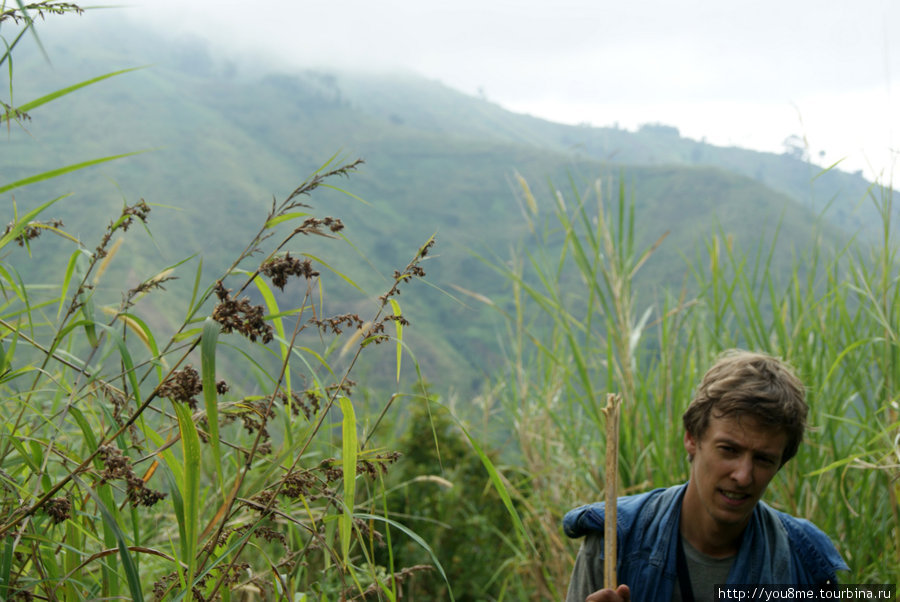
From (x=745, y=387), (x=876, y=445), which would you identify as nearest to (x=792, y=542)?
(x=745, y=387)

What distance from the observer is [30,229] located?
1143mm

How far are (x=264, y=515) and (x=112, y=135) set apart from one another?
8646cm

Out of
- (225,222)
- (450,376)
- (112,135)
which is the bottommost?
(450,376)

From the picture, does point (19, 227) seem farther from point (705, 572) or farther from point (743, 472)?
point (705, 572)

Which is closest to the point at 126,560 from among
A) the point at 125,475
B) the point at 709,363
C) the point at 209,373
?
the point at 125,475

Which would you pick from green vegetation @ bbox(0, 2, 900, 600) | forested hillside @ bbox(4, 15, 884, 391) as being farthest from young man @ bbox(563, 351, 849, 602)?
forested hillside @ bbox(4, 15, 884, 391)

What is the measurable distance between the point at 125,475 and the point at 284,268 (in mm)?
308

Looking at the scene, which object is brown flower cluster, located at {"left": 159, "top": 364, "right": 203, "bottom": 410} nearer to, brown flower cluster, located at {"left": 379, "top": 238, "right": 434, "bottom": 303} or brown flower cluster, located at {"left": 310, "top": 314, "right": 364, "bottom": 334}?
brown flower cluster, located at {"left": 310, "top": 314, "right": 364, "bottom": 334}

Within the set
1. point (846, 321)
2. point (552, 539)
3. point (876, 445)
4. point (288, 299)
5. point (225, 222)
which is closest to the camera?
point (876, 445)

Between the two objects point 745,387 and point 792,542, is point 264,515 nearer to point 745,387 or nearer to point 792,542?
point 745,387

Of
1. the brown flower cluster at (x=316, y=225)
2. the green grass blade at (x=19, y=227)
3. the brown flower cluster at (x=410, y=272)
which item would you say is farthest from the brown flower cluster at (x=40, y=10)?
the brown flower cluster at (x=410, y=272)

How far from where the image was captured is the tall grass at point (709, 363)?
238cm

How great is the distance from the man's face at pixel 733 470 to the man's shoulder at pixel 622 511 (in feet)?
0.30

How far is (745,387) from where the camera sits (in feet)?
5.81
